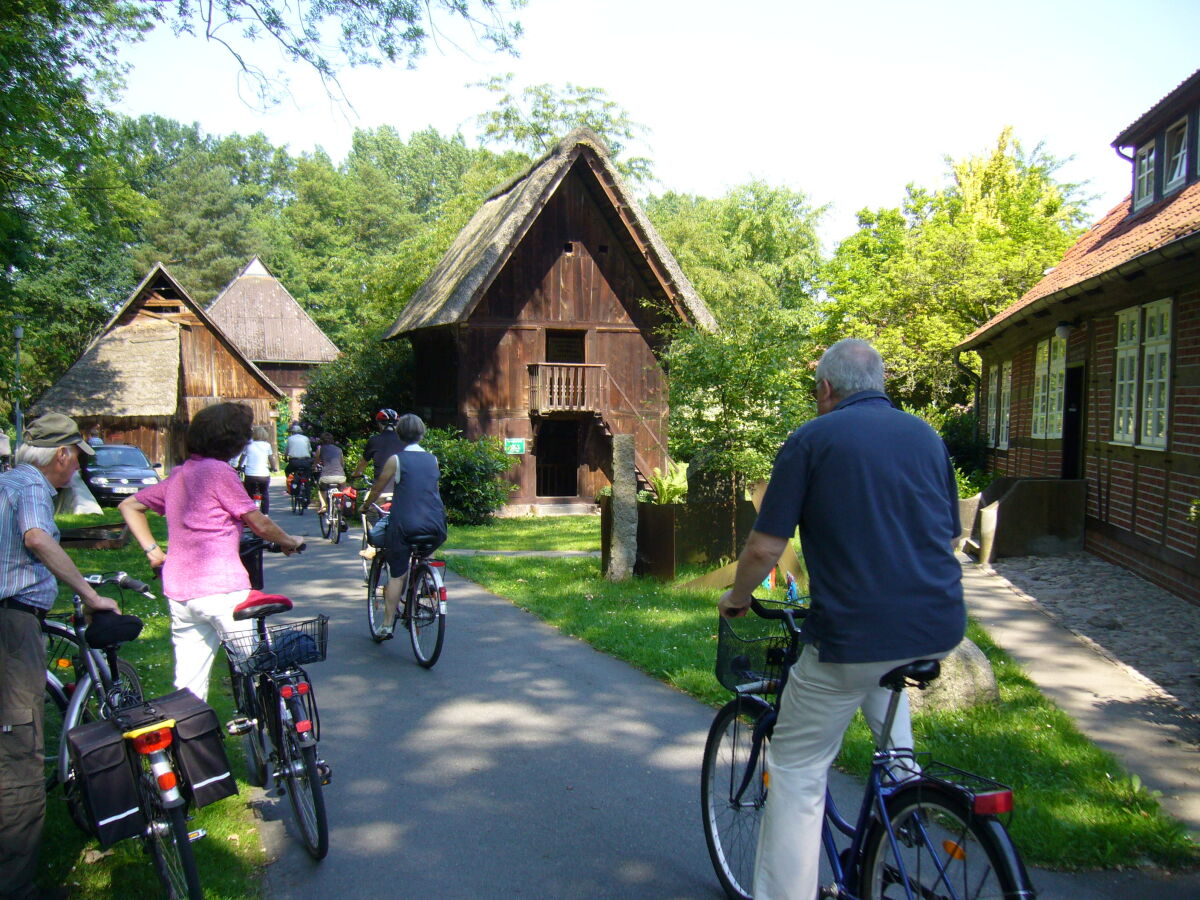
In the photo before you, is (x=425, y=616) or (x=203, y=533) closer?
(x=203, y=533)

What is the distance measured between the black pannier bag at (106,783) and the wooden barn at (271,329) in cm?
5294

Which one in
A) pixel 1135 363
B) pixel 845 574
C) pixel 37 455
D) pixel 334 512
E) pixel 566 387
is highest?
pixel 1135 363

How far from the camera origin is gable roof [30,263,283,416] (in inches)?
1480

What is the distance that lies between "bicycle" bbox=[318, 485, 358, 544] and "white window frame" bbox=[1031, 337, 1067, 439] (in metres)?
11.3

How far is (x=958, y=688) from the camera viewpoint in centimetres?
647

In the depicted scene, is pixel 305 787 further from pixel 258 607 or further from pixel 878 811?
pixel 878 811

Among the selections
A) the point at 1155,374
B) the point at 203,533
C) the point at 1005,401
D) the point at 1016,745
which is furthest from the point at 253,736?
the point at 1005,401

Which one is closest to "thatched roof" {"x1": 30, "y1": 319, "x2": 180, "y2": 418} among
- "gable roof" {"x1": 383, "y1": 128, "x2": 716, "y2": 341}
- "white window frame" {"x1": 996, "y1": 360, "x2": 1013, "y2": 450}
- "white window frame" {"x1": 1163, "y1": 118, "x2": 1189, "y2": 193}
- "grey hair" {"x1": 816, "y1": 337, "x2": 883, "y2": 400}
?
"gable roof" {"x1": 383, "y1": 128, "x2": 716, "y2": 341}

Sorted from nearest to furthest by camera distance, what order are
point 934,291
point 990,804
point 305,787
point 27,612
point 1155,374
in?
point 990,804 < point 27,612 < point 305,787 < point 1155,374 < point 934,291

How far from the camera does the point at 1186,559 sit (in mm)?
10258

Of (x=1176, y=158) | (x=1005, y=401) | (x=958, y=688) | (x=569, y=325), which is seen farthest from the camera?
(x=569, y=325)

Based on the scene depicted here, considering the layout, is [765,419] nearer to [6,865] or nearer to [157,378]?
[6,865]

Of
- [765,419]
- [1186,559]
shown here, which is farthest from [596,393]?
[1186,559]

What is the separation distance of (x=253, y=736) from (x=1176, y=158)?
558 inches
